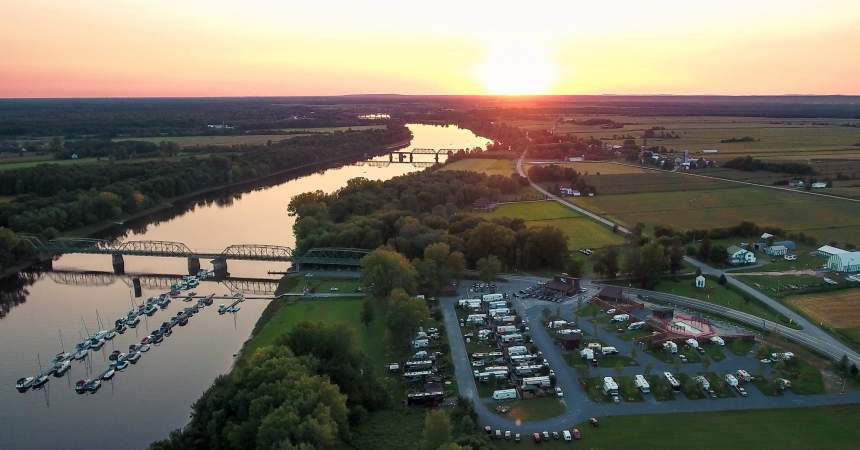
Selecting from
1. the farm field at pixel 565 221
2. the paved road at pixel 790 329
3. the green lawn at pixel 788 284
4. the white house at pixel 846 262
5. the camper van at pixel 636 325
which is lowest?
the camper van at pixel 636 325

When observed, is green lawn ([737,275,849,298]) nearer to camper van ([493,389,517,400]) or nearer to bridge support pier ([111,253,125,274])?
camper van ([493,389,517,400])

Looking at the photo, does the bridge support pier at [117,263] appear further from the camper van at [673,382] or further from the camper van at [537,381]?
the camper van at [673,382]

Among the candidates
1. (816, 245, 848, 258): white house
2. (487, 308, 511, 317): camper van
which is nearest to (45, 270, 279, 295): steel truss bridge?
(487, 308, 511, 317): camper van

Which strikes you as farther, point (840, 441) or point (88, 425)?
point (88, 425)

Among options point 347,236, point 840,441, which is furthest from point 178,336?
point 840,441

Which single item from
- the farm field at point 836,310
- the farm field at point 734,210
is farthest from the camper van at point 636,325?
the farm field at point 734,210

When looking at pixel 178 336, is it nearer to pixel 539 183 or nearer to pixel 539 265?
pixel 539 265

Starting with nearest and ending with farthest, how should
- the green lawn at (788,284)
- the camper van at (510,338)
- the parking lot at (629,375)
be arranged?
the parking lot at (629,375) → the camper van at (510,338) → the green lawn at (788,284)
